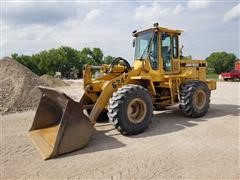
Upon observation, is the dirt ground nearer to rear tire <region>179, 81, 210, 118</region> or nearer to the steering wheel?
rear tire <region>179, 81, 210, 118</region>

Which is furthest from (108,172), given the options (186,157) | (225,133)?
(225,133)

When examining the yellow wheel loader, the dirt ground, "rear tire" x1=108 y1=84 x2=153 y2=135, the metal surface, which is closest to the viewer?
the dirt ground

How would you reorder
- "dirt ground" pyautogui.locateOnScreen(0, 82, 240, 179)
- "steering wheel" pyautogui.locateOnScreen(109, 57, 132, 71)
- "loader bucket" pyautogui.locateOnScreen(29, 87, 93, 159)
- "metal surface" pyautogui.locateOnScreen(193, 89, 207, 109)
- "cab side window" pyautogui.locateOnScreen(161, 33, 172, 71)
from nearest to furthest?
"dirt ground" pyautogui.locateOnScreen(0, 82, 240, 179) → "loader bucket" pyautogui.locateOnScreen(29, 87, 93, 159) → "steering wheel" pyautogui.locateOnScreen(109, 57, 132, 71) → "cab side window" pyautogui.locateOnScreen(161, 33, 172, 71) → "metal surface" pyautogui.locateOnScreen(193, 89, 207, 109)

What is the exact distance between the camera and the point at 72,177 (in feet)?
13.6

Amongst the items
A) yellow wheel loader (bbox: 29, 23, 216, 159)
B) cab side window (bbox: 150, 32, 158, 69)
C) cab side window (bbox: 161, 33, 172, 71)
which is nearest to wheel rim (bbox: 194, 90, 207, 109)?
yellow wheel loader (bbox: 29, 23, 216, 159)

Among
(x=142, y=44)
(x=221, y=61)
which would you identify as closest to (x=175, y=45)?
(x=142, y=44)

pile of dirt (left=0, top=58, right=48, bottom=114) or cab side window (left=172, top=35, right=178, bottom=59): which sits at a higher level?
cab side window (left=172, top=35, right=178, bottom=59)

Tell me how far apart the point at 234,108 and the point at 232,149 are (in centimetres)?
477

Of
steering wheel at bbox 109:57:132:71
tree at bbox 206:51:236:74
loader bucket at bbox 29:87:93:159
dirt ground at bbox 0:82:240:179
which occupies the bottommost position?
dirt ground at bbox 0:82:240:179

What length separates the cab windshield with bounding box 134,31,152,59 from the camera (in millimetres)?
7621

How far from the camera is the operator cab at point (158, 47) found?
7.55 metres

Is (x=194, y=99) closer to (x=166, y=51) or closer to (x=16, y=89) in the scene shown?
(x=166, y=51)

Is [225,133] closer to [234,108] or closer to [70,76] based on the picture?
[234,108]

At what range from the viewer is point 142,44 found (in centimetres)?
786
